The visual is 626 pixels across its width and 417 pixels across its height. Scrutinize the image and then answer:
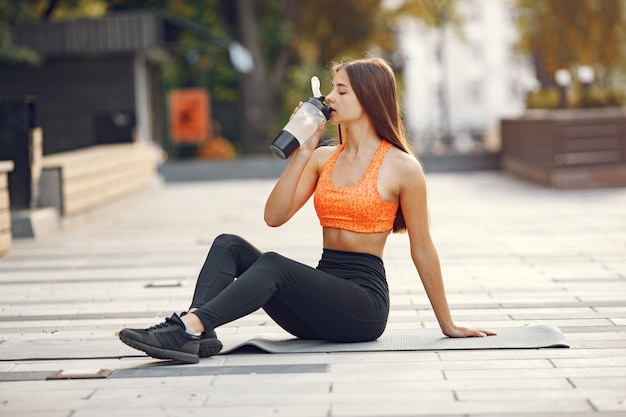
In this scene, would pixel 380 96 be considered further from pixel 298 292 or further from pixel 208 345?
pixel 208 345

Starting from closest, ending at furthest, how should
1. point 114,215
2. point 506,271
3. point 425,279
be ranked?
point 425,279 → point 506,271 → point 114,215

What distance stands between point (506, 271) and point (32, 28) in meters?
15.8

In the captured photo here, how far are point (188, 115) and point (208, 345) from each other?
2258cm

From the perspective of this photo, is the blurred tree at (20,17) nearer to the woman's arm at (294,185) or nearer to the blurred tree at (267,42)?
the blurred tree at (267,42)

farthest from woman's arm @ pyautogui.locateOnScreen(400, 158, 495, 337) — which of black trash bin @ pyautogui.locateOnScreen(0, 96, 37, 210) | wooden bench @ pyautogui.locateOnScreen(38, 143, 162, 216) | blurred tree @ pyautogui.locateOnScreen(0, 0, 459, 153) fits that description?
blurred tree @ pyautogui.locateOnScreen(0, 0, 459, 153)

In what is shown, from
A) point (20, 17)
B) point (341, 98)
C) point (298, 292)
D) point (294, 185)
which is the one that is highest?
point (20, 17)

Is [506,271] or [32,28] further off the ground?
[32,28]

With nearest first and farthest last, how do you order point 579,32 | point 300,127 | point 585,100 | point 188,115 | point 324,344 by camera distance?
1. point 300,127
2. point 324,344
3. point 585,100
4. point 188,115
5. point 579,32

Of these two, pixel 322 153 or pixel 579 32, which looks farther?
pixel 579 32

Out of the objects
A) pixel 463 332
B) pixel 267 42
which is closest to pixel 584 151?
pixel 463 332

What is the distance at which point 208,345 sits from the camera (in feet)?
16.5

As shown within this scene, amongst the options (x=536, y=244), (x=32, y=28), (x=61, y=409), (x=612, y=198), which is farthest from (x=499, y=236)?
(x=32, y=28)

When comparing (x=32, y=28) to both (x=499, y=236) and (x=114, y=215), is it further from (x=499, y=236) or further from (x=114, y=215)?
(x=499, y=236)

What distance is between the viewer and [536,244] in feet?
32.5
